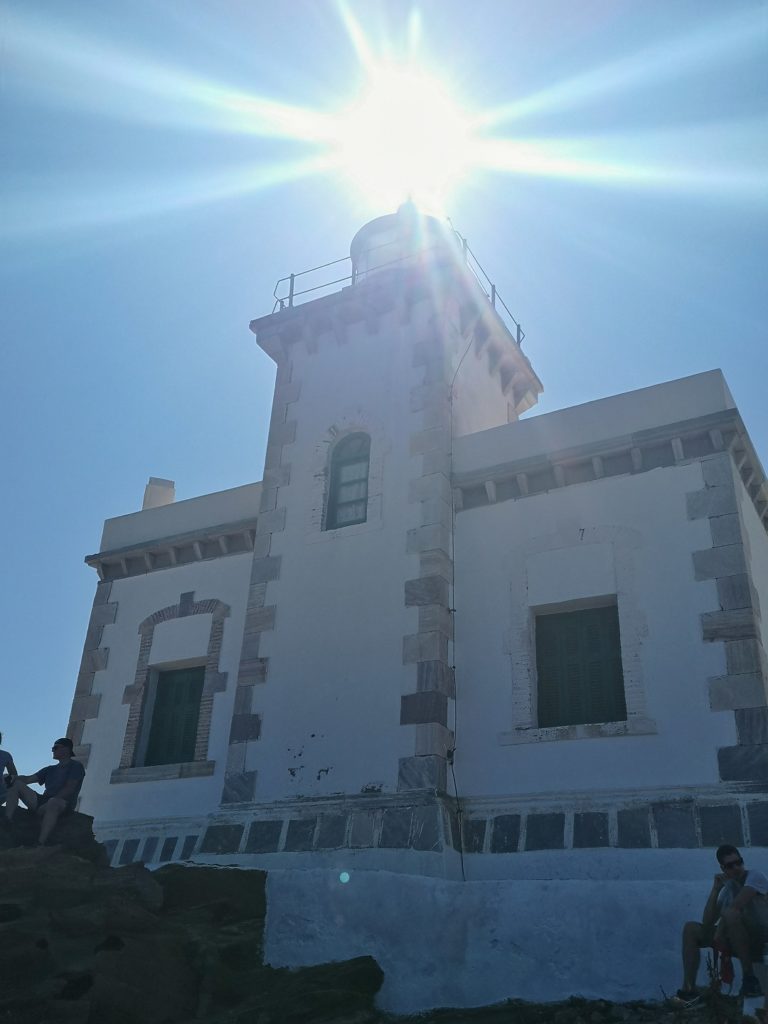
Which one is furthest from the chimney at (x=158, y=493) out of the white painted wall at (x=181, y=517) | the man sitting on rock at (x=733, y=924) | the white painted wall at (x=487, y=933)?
the man sitting on rock at (x=733, y=924)

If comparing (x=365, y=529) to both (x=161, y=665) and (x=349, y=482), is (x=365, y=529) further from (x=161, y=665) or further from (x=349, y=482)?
(x=161, y=665)

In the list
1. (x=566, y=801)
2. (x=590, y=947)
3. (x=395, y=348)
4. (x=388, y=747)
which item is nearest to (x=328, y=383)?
(x=395, y=348)

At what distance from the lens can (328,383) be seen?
1541 centimetres

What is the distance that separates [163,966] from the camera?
798 cm

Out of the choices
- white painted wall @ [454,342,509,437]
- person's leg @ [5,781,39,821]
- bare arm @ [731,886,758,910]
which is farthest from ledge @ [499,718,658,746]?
person's leg @ [5,781,39,821]

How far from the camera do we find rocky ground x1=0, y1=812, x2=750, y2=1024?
24.1ft

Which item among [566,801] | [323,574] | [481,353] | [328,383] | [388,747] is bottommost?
[566,801]

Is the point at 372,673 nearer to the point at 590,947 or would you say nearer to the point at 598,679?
the point at 598,679

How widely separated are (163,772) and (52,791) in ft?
11.2

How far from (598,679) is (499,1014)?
4.62 meters

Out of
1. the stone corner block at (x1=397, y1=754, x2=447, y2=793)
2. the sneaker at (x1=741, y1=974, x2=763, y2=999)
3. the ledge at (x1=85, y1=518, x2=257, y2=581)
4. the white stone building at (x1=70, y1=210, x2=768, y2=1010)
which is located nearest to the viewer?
the sneaker at (x1=741, y1=974, x2=763, y2=999)

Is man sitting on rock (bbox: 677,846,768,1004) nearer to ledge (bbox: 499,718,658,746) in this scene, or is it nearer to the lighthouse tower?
ledge (bbox: 499,718,658,746)

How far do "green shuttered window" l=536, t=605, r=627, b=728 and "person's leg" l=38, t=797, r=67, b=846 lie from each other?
5511 mm

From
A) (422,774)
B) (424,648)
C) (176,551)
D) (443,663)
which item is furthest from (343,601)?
(176,551)
